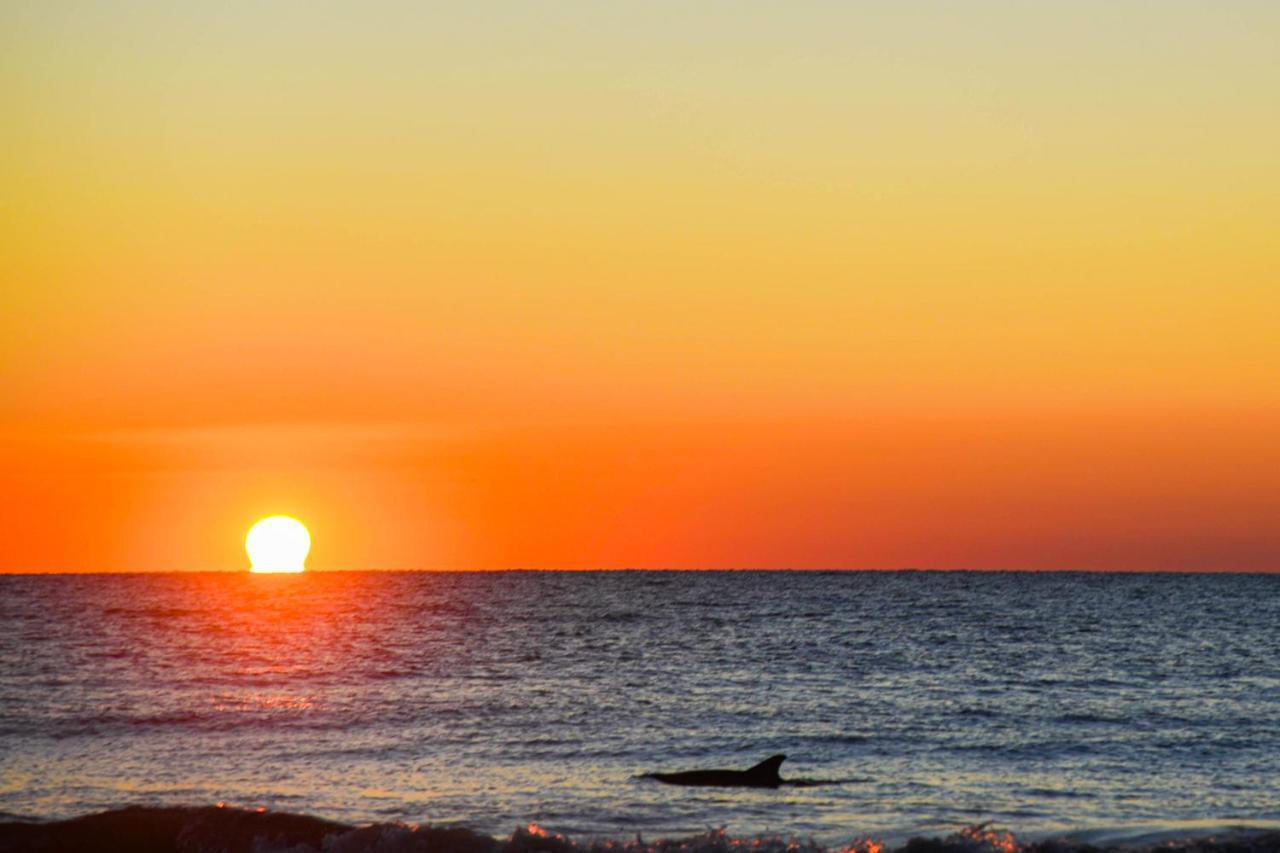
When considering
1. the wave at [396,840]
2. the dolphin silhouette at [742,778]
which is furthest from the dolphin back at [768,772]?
the wave at [396,840]

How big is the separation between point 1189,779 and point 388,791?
19.6 m

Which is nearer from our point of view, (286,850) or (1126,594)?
(286,850)

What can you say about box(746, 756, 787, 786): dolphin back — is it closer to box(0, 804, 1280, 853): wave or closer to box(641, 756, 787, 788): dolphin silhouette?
box(641, 756, 787, 788): dolphin silhouette

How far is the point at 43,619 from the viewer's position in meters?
106

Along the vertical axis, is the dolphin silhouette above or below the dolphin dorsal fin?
below

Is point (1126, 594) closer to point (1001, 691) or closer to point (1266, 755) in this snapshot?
point (1001, 691)

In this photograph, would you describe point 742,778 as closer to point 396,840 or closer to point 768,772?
point 768,772

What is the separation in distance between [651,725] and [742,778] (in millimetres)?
11514

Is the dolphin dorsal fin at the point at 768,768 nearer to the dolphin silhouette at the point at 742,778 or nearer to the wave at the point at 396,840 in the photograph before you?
the dolphin silhouette at the point at 742,778

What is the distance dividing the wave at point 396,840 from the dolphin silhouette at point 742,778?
19.5ft

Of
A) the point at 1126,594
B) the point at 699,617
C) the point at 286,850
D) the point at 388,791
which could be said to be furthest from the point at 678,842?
the point at 1126,594

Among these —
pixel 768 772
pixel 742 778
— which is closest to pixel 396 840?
pixel 742 778

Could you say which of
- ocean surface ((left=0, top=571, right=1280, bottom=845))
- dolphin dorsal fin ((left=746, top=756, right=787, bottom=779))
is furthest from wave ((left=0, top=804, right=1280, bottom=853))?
dolphin dorsal fin ((left=746, top=756, right=787, bottom=779))

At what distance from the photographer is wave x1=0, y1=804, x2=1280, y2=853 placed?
88.5 ft
